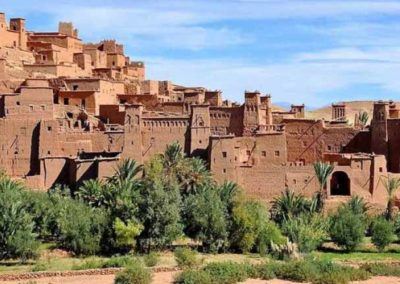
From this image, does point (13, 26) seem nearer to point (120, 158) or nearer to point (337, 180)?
point (120, 158)

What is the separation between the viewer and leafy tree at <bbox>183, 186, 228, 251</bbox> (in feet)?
114

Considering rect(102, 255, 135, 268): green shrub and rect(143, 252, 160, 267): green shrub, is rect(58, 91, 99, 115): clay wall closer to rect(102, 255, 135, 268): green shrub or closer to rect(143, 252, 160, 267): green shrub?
rect(143, 252, 160, 267): green shrub

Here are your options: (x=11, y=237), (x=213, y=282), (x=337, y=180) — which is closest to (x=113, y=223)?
(x=11, y=237)

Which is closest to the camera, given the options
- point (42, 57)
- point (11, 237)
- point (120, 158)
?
point (11, 237)

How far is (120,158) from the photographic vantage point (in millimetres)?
38875

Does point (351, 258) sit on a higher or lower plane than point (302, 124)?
lower

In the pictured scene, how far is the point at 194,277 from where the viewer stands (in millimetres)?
27875

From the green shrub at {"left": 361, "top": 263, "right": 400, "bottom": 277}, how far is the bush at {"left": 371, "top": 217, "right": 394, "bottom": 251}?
5.15 m

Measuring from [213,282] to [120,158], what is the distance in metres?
11.9

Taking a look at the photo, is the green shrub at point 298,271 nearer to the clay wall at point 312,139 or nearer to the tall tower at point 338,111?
the clay wall at point 312,139

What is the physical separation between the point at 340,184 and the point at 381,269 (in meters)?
9.80

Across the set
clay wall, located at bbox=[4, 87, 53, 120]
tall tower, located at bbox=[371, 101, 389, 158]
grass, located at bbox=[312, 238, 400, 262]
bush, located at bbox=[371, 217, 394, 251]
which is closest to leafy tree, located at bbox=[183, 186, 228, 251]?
grass, located at bbox=[312, 238, 400, 262]

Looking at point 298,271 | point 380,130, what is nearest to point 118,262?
point 298,271

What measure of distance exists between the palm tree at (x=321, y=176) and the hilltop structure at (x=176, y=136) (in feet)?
1.44
